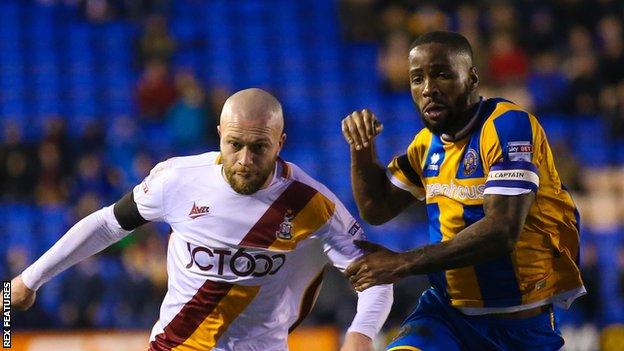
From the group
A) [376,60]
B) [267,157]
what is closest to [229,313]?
[267,157]

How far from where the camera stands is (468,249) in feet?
15.5

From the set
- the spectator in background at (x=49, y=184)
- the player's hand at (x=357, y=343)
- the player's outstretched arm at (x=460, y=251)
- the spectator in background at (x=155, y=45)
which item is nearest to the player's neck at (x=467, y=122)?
the player's outstretched arm at (x=460, y=251)

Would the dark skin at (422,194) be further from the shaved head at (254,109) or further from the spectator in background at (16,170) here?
the spectator in background at (16,170)

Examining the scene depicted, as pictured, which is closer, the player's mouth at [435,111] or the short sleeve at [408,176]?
the player's mouth at [435,111]

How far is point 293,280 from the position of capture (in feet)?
17.5

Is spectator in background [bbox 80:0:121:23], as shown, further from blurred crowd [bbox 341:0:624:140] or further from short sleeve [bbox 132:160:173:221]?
short sleeve [bbox 132:160:173:221]

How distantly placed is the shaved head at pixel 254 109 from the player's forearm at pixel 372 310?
875mm

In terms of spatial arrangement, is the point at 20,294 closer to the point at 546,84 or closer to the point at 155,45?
the point at 155,45

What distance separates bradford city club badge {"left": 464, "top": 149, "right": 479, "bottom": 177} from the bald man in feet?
1.93

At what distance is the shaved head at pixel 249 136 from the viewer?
16.5 feet

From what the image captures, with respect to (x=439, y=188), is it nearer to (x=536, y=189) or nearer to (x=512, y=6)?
(x=536, y=189)

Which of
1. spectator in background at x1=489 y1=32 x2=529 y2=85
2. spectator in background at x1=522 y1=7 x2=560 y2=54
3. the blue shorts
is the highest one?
spectator in background at x1=522 y1=7 x2=560 y2=54

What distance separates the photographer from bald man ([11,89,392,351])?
204 inches

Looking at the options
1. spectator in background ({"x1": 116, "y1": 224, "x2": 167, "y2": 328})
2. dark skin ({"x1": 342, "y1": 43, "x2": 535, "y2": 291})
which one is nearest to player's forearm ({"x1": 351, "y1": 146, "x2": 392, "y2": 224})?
dark skin ({"x1": 342, "y1": 43, "x2": 535, "y2": 291})
